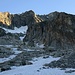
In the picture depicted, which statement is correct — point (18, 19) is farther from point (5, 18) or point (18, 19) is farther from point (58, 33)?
point (58, 33)

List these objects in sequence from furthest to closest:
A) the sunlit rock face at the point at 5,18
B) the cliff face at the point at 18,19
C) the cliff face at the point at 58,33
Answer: the cliff face at the point at 18,19
the sunlit rock face at the point at 5,18
the cliff face at the point at 58,33

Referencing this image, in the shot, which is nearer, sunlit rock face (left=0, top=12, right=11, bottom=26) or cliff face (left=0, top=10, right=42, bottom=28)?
sunlit rock face (left=0, top=12, right=11, bottom=26)

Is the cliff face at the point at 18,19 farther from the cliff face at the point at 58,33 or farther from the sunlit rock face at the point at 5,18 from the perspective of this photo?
the cliff face at the point at 58,33

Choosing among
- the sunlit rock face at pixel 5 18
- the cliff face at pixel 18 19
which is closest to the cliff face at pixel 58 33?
the cliff face at pixel 18 19

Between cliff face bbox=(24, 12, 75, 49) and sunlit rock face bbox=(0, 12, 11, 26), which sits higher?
sunlit rock face bbox=(0, 12, 11, 26)

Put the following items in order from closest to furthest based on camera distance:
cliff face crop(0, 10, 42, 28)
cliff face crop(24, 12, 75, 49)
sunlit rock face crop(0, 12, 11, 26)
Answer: cliff face crop(24, 12, 75, 49), sunlit rock face crop(0, 12, 11, 26), cliff face crop(0, 10, 42, 28)

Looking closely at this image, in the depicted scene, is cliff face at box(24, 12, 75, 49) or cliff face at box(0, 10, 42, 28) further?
cliff face at box(0, 10, 42, 28)

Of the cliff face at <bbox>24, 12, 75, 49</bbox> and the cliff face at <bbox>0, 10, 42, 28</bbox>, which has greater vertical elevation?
the cliff face at <bbox>0, 10, 42, 28</bbox>

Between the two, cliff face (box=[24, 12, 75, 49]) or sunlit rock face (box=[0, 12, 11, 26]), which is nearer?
cliff face (box=[24, 12, 75, 49])

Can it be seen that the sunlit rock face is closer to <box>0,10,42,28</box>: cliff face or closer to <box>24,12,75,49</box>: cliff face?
<box>0,10,42,28</box>: cliff face

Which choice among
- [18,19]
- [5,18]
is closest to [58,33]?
[5,18]

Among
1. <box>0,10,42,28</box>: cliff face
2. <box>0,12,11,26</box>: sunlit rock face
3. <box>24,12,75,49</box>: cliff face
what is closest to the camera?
<box>24,12,75,49</box>: cliff face

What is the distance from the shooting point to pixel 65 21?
74.6m

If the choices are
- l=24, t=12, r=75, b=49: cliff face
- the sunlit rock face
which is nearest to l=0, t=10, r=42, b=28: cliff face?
the sunlit rock face
